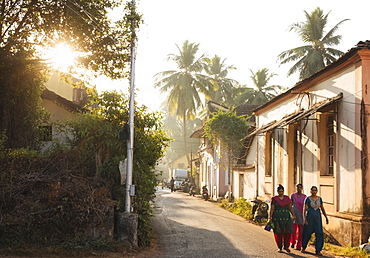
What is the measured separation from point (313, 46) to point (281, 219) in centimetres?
3066

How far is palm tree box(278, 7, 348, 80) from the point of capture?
3775 cm

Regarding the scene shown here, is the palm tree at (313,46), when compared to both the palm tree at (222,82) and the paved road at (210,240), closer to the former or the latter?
the palm tree at (222,82)

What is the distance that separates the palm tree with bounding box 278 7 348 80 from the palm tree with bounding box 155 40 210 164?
32.7 ft

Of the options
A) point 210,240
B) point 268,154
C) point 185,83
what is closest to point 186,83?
point 185,83

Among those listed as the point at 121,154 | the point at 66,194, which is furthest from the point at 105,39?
the point at 66,194

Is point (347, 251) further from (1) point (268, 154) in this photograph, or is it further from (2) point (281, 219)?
(1) point (268, 154)

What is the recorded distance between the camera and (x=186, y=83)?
45.1 metres

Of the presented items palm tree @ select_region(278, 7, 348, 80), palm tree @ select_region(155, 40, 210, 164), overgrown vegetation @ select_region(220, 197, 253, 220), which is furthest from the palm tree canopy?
overgrown vegetation @ select_region(220, 197, 253, 220)

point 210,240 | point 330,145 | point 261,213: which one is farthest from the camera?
point 261,213

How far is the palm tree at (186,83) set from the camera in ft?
148

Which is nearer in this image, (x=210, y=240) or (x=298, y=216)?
(x=298, y=216)

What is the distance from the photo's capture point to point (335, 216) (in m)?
12.9

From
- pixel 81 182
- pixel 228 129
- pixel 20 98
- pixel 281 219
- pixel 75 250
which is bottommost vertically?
pixel 75 250

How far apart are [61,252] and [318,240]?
6.10 meters
